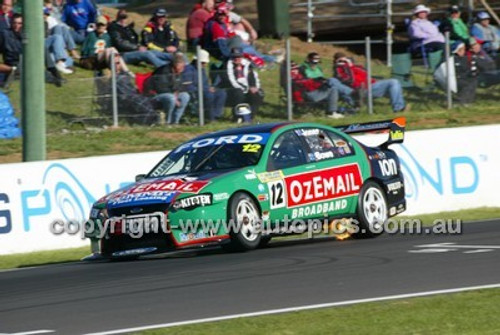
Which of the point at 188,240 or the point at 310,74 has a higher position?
the point at 310,74

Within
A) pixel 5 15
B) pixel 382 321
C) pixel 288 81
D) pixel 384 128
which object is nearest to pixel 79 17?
pixel 5 15

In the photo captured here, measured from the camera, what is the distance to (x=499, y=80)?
83.2ft

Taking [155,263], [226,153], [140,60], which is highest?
[140,60]

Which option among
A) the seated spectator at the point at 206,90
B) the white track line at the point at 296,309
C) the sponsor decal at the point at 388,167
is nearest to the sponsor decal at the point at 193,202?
the sponsor decal at the point at 388,167

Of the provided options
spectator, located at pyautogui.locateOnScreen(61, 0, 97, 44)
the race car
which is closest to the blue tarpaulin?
spectator, located at pyautogui.locateOnScreen(61, 0, 97, 44)

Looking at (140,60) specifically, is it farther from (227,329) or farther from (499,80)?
(227,329)

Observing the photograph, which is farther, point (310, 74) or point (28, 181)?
point (310, 74)

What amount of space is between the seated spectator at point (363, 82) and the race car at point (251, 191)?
8462 mm

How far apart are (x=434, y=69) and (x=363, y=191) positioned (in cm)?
1070

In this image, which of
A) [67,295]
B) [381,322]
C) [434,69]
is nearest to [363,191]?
[67,295]

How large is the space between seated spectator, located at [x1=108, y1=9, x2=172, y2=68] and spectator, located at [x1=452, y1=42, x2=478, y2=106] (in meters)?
6.13

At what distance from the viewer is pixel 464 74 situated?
2475cm

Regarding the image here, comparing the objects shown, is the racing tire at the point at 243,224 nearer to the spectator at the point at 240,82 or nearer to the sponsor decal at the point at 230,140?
the sponsor decal at the point at 230,140

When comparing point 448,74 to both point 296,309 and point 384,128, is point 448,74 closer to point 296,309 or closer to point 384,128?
point 384,128
